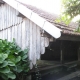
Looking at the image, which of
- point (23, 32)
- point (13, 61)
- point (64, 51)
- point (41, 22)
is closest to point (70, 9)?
point (41, 22)

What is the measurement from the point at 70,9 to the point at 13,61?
2578mm

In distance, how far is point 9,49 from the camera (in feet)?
19.7

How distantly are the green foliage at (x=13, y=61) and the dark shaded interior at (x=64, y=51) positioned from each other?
51.3 inches

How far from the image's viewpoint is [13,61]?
5.68m

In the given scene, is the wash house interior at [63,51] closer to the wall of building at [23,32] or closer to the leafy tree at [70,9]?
the wall of building at [23,32]

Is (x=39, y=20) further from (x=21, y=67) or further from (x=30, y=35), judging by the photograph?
(x=21, y=67)

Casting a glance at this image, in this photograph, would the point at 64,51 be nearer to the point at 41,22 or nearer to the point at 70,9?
the point at 41,22

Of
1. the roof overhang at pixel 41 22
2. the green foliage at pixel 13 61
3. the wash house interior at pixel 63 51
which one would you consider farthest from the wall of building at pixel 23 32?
the wash house interior at pixel 63 51

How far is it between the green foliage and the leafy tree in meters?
2.12

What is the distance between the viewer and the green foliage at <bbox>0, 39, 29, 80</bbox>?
4938 millimetres

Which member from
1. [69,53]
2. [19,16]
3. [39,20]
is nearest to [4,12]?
[19,16]

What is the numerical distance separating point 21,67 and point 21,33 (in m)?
1.50

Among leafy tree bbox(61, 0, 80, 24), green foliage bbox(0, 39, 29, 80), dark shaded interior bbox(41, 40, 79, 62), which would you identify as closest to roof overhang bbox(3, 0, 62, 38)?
leafy tree bbox(61, 0, 80, 24)

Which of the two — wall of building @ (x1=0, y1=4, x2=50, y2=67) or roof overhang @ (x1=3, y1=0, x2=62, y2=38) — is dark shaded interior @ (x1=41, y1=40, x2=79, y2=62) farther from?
roof overhang @ (x1=3, y1=0, x2=62, y2=38)
